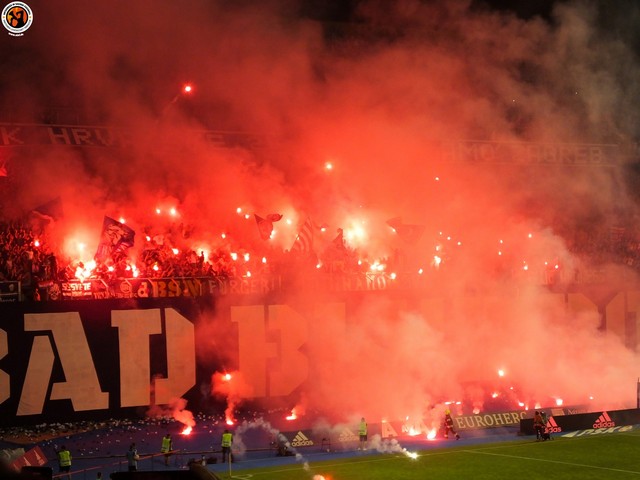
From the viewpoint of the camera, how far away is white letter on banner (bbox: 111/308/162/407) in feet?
47.2

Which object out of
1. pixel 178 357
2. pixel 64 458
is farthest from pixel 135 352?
pixel 64 458

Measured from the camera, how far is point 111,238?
14977mm

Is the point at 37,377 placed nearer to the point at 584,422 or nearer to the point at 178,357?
the point at 178,357

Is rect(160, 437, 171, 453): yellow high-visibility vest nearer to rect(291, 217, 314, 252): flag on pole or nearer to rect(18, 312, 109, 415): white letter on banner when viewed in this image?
rect(18, 312, 109, 415): white letter on banner

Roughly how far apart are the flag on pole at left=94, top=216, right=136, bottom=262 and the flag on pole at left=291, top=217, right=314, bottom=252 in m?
3.50

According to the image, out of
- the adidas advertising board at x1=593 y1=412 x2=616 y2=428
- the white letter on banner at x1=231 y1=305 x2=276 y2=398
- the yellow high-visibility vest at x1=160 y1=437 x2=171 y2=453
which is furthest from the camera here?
the white letter on banner at x1=231 y1=305 x2=276 y2=398

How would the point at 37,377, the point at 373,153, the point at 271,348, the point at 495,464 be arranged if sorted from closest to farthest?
the point at 495,464 < the point at 37,377 < the point at 271,348 < the point at 373,153

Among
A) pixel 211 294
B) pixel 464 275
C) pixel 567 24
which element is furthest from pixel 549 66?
pixel 211 294

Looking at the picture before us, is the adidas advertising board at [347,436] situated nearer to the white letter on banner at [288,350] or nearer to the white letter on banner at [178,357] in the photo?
the white letter on banner at [288,350]

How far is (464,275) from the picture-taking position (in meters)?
18.3

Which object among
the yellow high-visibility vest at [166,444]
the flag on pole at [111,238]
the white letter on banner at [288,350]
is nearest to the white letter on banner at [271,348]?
the white letter on banner at [288,350]

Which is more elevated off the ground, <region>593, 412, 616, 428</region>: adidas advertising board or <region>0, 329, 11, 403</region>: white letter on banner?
<region>0, 329, 11, 403</region>: white letter on banner

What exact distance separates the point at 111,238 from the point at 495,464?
792 cm

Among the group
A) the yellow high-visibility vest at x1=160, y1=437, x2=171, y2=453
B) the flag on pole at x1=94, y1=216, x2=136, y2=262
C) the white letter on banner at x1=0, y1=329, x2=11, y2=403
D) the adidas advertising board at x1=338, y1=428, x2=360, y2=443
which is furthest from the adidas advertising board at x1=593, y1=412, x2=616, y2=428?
the white letter on banner at x1=0, y1=329, x2=11, y2=403
